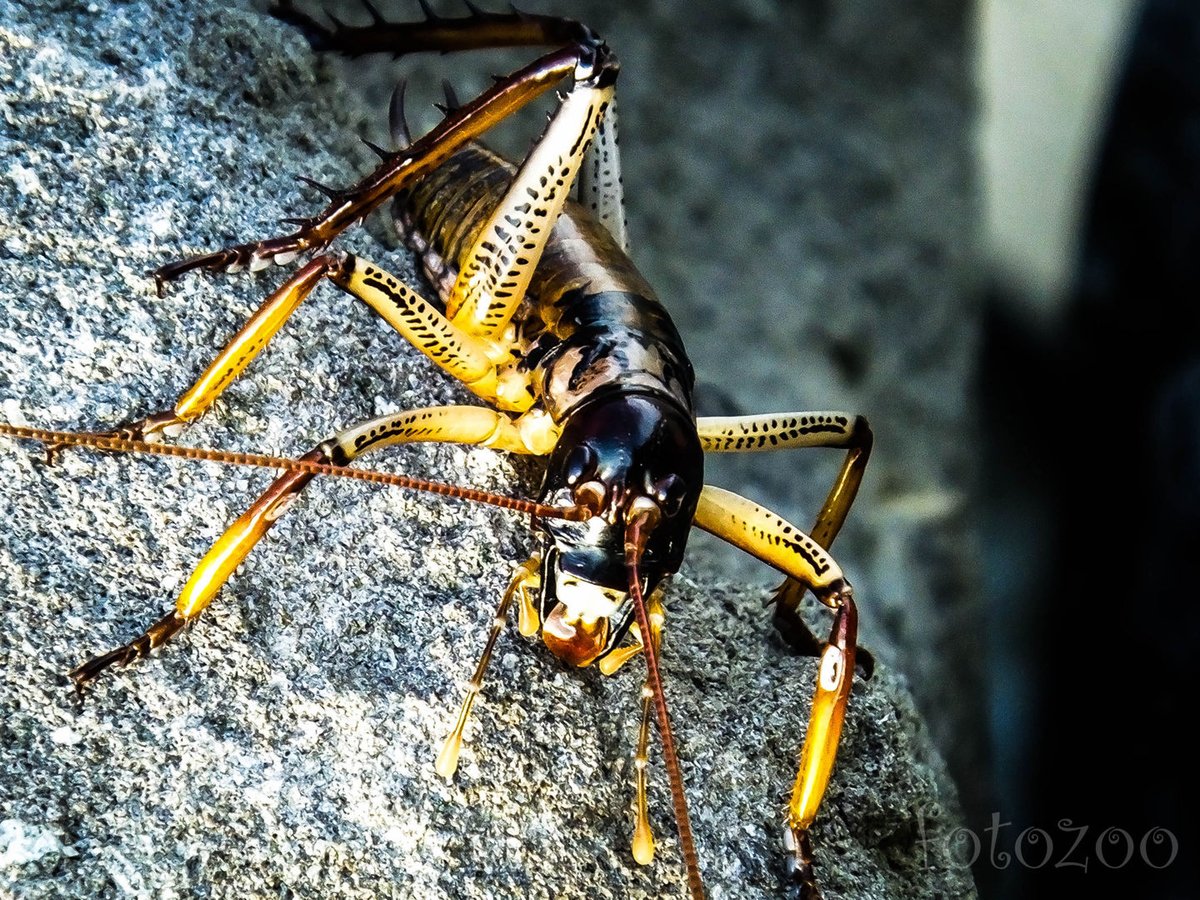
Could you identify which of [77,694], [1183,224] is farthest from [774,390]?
[77,694]

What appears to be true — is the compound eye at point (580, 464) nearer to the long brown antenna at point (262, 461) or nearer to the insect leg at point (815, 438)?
the long brown antenna at point (262, 461)

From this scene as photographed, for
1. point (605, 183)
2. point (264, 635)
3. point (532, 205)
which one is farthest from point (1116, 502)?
point (264, 635)

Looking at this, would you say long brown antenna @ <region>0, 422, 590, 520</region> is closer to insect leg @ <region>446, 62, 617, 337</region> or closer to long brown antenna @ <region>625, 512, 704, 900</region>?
long brown antenna @ <region>625, 512, 704, 900</region>

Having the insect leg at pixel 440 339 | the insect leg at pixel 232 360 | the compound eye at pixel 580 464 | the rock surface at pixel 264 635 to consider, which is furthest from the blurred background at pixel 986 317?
the insect leg at pixel 232 360

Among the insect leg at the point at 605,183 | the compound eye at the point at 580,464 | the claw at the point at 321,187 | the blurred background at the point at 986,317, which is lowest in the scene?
the compound eye at the point at 580,464

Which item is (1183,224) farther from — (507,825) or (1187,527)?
(507,825)

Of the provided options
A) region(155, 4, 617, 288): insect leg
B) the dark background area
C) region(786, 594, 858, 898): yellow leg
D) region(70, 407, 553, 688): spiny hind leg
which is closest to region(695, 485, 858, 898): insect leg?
region(786, 594, 858, 898): yellow leg
